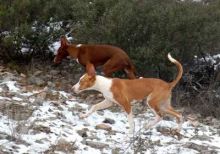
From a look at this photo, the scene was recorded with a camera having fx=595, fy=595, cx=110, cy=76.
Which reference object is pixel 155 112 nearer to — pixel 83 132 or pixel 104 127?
pixel 104 127

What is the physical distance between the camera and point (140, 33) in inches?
442

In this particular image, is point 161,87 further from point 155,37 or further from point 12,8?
point 12,8

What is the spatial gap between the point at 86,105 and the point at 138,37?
2.04 meters

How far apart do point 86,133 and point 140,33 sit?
339 centimetres

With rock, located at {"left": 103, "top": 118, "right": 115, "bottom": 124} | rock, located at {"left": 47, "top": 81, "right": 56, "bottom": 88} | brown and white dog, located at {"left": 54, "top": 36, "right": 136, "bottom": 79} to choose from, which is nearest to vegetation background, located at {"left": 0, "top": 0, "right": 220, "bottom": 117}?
brown and white dog, located at {"left": 54, "top": 36, "right": 136, "bottom": 79}

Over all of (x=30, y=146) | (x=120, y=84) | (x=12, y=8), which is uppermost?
(x=12, y=8)

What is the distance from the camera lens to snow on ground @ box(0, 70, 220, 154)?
7.70 metres

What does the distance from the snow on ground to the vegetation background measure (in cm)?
144

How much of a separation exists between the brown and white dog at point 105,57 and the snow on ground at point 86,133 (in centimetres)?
86

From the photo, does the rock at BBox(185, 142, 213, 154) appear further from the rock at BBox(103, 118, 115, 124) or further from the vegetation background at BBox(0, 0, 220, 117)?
the vegetation background at BBox(0, 0, 220, 117)

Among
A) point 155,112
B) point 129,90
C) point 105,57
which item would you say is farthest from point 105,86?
point 105,57

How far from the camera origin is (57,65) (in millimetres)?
12094

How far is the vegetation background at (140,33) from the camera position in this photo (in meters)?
11.0

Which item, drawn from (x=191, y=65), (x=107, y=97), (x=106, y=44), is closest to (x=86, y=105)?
(x=107, y=97)
